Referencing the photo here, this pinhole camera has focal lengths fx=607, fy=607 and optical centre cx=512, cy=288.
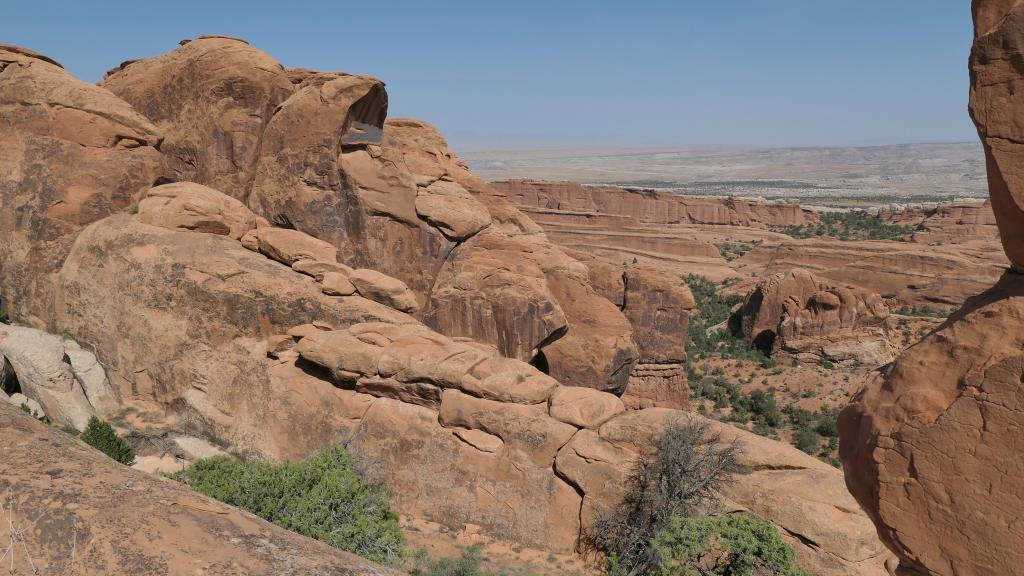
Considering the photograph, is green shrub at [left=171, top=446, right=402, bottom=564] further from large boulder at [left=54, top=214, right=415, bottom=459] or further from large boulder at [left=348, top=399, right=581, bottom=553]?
large boulder at [left=54, top=214, right=415, bottom=459]

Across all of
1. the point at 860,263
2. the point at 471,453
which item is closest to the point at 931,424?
the point at 471,453

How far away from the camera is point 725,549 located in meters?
11.2

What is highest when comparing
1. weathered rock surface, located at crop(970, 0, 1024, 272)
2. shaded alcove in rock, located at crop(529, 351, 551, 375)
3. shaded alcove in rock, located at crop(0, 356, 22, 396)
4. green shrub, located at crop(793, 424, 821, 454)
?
weathered rock surface, located at crop(970, 0, 1024, 272)

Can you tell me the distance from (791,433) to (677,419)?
18.7 m

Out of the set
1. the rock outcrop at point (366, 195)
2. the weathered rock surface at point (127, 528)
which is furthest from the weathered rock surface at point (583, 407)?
the weathered rock surface at point (127, 528)

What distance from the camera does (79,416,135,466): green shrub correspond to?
1427 centimetres

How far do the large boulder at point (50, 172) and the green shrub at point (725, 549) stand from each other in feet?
66.7

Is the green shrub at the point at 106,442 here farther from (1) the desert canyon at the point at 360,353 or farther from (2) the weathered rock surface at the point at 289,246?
(2) the weathered rock surface at the point at 289,246

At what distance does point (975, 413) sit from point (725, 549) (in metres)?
6.59

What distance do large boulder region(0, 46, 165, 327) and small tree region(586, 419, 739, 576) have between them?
18937 millimetres

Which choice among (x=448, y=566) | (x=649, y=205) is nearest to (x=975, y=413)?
(x=448, y=566)

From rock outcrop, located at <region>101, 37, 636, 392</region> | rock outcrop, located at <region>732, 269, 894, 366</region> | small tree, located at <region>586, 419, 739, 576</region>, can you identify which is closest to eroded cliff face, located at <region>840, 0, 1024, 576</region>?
small tree, located at <region>586, 419, 739, 576</region>

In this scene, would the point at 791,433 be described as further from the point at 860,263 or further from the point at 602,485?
the point at 860,263

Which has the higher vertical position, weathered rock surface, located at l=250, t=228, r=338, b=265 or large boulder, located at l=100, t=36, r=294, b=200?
large boulder, located at l=100, t=36, r=294, b=200
